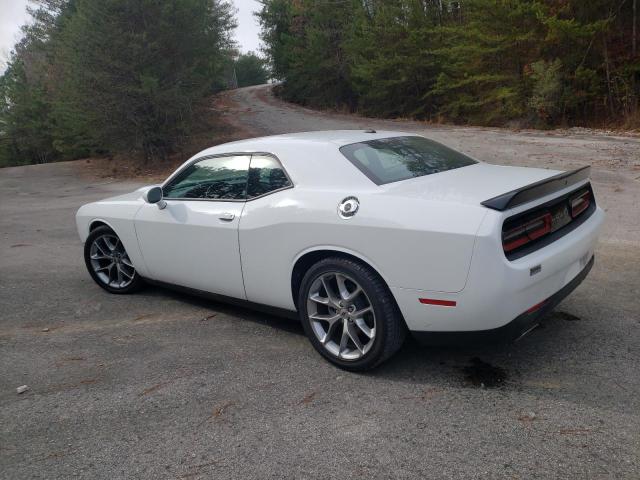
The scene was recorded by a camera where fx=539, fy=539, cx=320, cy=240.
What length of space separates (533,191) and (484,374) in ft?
3.67

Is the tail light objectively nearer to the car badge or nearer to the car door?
the car badge

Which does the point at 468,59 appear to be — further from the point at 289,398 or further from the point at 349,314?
the point at 289,398

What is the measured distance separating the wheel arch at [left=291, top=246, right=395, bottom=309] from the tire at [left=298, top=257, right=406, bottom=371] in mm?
38

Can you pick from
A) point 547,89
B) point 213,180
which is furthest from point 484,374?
point 547,89

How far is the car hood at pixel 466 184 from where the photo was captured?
10.0 feet

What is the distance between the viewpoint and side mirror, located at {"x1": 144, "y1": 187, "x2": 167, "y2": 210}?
14.4 feet

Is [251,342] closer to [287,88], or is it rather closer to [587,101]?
[587,101]

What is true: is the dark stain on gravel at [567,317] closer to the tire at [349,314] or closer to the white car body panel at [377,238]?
the white car body panel at [377,238]

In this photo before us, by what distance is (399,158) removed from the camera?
12.5 feet

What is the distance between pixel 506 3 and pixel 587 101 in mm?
4682

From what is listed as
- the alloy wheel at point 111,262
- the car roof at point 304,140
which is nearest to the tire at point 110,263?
the alloy wheel at point 111,262

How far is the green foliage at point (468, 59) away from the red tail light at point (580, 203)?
16939 millimetres

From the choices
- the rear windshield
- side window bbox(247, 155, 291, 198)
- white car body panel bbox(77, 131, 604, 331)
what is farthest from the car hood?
side window bbox(247, 155, 291, 198)

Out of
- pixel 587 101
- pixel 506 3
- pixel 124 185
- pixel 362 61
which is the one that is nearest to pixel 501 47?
pixel 506 3
